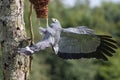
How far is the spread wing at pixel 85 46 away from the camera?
9.79 feet

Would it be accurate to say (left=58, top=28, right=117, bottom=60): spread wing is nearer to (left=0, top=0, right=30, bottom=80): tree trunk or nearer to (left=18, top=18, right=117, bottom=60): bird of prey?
(left=18, top=18, right=117, bottom=60): bird of prey

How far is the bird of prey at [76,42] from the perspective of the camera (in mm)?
2848

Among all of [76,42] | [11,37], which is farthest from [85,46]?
[11,37]

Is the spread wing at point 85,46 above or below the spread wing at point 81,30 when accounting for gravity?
below

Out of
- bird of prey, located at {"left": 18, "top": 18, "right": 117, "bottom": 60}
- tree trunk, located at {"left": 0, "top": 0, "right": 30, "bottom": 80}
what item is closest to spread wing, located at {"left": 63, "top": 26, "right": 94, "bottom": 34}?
bird of prey, located at {"left": 18, "top": 18, "right": 117, "bottom": 60}

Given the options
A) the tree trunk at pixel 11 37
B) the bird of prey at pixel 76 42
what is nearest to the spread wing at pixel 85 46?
the bird of prey at pixel 76 42

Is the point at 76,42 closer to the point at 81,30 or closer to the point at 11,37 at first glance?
the point at 81,30

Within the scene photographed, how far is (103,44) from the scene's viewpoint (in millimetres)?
3070

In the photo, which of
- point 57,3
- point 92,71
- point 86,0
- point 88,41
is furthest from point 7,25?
point 86,0

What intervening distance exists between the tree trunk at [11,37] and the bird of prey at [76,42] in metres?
0.13

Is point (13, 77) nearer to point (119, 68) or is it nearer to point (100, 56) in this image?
point (100, 56)

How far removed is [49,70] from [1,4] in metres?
25.2

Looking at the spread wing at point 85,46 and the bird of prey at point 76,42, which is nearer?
the bird of prey at point 76,42

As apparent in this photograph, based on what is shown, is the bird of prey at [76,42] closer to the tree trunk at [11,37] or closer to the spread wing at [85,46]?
the spread wing at [85,46]
